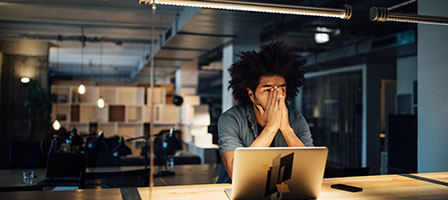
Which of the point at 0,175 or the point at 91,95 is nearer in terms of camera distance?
the point at 0,175

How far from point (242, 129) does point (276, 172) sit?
29.1 inches

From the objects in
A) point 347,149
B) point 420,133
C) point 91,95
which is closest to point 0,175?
point 420,133

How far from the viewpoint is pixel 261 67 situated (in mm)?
2461

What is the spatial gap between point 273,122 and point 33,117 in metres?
7.38

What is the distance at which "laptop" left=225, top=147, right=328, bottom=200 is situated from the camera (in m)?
1.59

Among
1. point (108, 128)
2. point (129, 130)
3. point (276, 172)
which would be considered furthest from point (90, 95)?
point (276, 172)

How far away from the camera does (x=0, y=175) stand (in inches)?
179

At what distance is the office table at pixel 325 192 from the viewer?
1.87 meters

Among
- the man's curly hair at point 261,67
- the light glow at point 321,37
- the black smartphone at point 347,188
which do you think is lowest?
the black smartphone at point 347,188

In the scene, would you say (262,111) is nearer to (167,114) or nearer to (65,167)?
(65,167)

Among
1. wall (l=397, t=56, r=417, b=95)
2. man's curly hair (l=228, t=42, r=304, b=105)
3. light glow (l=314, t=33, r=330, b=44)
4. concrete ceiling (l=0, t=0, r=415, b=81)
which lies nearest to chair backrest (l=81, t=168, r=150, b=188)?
man's curly hair (l=228, t=42, r=304, b=105)

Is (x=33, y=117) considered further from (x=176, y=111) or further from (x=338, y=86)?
(x=338, y=86)

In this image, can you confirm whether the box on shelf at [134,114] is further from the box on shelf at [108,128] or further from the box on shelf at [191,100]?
the box on shelf at [191,100]

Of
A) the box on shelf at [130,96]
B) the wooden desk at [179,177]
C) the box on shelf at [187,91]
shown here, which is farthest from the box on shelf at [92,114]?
the wooden desk at [179,177]
